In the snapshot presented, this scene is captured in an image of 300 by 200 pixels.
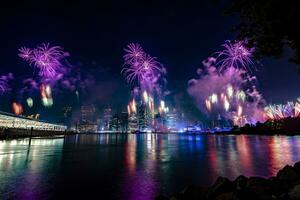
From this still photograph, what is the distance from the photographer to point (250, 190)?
397 inches

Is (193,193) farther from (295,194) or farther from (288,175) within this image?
(288,175)

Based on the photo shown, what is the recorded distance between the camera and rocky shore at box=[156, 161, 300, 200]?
9641 mm

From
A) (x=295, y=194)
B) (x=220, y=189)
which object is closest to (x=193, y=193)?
(x=220, y=189)

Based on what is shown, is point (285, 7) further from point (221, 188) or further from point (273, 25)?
point (221, 188)

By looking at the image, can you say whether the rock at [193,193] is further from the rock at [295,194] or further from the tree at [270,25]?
the tree at [270,25]

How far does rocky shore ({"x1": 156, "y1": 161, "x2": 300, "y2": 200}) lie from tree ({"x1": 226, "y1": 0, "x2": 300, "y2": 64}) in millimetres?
6259

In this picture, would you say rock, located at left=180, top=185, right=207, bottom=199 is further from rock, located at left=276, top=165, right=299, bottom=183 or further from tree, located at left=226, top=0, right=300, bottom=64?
tree, located at left=226, top=0, right=300, bottom=64

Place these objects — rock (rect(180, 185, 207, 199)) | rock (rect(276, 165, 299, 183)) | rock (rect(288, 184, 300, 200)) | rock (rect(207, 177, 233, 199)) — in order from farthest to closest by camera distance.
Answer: rock (rect(276, 165, 299, 183))
rock (rect(180, 185, 207, 199))
rock (rect(207, 177, 233, 199))
rock (rect(288, 184, 300, 200))

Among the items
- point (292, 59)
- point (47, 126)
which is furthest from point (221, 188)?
point (47, 126)

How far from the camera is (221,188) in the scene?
38.6ft

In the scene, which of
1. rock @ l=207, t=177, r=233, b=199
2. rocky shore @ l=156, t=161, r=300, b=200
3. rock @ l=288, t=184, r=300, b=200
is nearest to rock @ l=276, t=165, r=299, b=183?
rocky shore @ l=156, t=161, r=300, b=200

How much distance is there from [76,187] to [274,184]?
42.0 feet

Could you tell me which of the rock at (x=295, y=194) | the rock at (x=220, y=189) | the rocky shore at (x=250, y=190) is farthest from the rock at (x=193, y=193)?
the rock at (x=295, y=194)

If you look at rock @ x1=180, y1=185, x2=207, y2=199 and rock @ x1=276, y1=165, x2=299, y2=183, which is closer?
rock @ x1=180, y1=185, x2=207, y2=199
